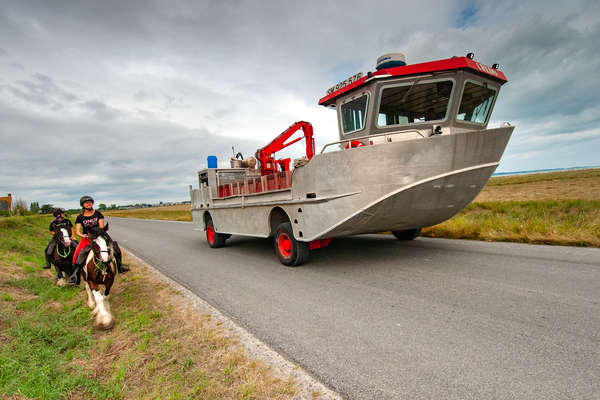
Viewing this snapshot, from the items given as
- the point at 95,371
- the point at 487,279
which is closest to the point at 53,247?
the point at 95,371

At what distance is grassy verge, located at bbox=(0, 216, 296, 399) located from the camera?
2.24m

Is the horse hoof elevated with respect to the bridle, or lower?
lower

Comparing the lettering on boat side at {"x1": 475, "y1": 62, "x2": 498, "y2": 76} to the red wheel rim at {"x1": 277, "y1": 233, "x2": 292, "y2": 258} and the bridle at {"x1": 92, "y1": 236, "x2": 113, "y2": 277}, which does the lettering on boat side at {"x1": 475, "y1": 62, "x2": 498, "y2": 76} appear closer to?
the red wheel rim at {"x1": 277, "y1": 233, "x2": 292, "y2": 258}

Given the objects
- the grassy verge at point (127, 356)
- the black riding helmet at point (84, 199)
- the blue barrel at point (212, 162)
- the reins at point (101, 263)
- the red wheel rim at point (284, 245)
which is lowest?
the grassy verge at point (127, 356)

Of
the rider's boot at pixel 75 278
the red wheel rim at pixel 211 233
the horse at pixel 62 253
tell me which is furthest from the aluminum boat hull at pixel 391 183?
the red wheel rim at pixel 211 233

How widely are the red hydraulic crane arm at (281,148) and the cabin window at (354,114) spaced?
1582mm

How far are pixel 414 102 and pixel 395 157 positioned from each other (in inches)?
59.0

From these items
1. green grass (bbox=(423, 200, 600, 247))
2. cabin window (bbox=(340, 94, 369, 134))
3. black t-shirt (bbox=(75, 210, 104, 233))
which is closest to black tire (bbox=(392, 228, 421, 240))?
green grass (bbox=(423, 200, 600, 247))

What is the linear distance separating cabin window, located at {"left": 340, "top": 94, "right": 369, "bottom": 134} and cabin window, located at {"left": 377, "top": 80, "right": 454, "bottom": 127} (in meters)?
0.30

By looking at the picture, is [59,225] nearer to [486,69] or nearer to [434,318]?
[434,318]

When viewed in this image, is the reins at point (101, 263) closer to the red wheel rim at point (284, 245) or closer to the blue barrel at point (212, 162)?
the red wheel rim at point (284, 245)

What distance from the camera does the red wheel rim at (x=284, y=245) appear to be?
6.24 metres

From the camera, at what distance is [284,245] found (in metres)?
6.34

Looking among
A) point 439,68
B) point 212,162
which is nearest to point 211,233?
point 212,162
